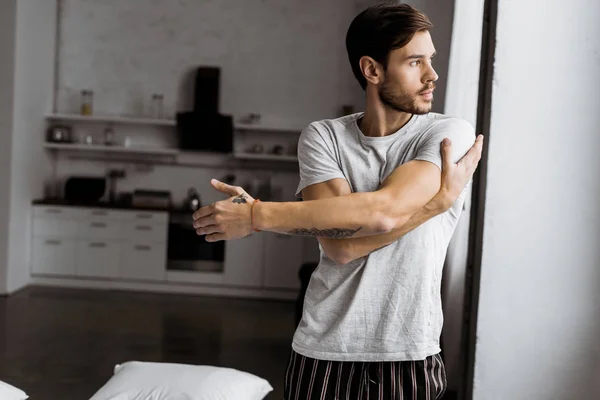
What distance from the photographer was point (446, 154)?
1.60m

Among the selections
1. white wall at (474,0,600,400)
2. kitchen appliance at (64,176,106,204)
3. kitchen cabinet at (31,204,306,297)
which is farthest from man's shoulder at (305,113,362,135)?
kitchen appliance at (64,176,106,204)

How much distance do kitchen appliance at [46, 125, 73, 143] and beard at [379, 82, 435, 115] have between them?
7383mm

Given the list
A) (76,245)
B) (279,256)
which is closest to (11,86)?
(76,245)

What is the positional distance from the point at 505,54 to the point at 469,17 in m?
1.38

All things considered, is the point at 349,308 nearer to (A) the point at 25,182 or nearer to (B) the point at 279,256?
(B) the point at 279,256

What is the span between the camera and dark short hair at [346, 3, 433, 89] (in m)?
1.59

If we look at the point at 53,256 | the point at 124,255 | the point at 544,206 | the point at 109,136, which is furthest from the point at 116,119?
the point at 544,206

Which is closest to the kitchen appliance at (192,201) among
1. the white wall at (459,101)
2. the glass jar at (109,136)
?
the glass jar at (109,136)

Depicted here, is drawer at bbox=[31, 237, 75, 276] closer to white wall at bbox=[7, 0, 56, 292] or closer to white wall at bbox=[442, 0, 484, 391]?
white wall at bbox=[7, 0, 56, 292]

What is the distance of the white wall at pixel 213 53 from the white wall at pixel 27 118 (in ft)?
1.23

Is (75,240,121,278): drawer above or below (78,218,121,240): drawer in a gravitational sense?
below

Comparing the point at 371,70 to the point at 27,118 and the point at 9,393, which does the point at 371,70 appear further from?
the point at 27,118

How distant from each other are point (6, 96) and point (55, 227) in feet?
4.67

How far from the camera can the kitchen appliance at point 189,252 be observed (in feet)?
26.7
